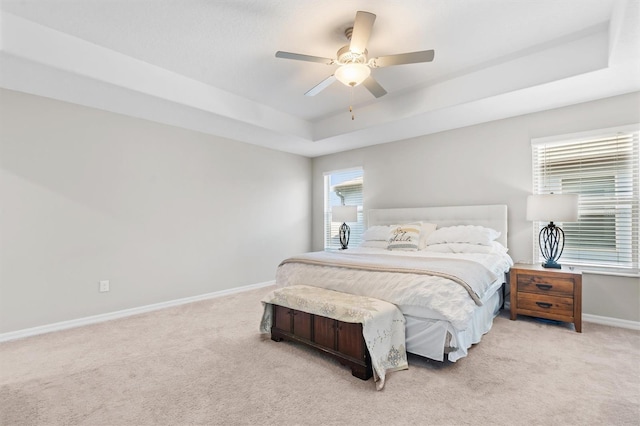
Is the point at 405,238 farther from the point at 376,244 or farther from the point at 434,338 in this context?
the point at 434,338

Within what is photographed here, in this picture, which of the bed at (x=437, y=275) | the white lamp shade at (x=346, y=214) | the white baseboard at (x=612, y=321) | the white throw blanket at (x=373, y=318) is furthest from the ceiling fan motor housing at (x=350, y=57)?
the white baseboard at (x=612, y=321)

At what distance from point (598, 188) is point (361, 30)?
3.25 metres

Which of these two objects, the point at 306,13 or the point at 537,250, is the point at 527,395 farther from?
the point at 306,13

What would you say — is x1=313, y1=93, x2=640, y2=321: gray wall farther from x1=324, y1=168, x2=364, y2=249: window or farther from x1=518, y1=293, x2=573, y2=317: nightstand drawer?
x1=518, y1=293, x2=573, y2=317: nightstand drawer

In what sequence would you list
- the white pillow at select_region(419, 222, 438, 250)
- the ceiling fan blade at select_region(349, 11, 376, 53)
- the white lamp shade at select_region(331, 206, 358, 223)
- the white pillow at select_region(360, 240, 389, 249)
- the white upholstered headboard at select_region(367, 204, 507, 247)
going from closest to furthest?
the ceiling fan blade at select_region(349, 11, 376, 53) → the white upholstered headboard at select_region(367, 204, 507, 247) → the white pillow at select_region(419, 222, 438, 250) → the white pillow at select_region(360, 240, 389, 249) → the white lamp shade at select_region(331, 206, 358, 223)

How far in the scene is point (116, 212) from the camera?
375 centimetres

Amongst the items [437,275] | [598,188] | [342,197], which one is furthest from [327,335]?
[342,197]

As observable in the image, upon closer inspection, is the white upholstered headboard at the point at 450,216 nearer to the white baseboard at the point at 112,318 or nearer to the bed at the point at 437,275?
the bed at the point at 437,275

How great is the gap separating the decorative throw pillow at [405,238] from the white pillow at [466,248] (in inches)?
8.2

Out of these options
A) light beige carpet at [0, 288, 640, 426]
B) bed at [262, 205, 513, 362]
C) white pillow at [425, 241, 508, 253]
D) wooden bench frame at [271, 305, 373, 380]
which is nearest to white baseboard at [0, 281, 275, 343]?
light beige carpet at [0, 288, 640, 426]

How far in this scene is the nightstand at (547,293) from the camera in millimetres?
3049

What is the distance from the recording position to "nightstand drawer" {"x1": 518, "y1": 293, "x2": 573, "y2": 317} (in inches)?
121

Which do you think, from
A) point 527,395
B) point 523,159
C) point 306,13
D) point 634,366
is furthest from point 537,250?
point 306,13

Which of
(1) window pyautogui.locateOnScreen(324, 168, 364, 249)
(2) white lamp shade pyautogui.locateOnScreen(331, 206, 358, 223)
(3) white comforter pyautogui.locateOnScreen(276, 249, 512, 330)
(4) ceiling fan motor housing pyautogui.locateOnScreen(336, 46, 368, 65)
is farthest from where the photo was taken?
(1) window pyautogui.locateOnScreen(324, 168, 364, 249)
